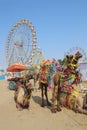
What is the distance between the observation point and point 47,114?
706 cm

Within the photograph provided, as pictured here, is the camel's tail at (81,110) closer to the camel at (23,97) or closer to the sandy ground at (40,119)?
the sandy ground at (40,119)

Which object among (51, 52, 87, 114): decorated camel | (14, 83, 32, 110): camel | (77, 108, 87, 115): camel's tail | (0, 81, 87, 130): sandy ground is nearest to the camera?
(0, 81, 87, 130): sandy ground

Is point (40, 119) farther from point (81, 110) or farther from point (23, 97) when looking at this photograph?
point (23, 97)

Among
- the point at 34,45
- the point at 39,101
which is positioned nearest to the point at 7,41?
the point at 34,45

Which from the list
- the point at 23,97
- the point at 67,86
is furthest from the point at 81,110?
the point at 23,97

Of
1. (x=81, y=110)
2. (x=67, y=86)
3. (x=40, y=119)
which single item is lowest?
(x=40, y=119)

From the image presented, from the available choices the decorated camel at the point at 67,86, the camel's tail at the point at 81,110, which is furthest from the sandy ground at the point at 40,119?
the decorated camel at the point at 67,86

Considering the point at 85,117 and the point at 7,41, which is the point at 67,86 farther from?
the point at 7,41

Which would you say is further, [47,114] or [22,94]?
[22,94]

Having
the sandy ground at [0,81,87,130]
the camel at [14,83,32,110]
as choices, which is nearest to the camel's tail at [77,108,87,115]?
the sandy ground at [0,81,87,130]

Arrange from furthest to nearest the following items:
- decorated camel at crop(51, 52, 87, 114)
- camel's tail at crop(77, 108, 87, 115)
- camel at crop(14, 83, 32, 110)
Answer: camel at crop(14, 83, 32, 110)
decorated camel at crop(51, 52, 87, 114)
camel's tail at crop(77, 108, 87, 115)

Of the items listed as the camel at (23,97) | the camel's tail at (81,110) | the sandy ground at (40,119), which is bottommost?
the sandy ground at (40,119)

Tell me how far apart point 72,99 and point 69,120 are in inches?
38.9

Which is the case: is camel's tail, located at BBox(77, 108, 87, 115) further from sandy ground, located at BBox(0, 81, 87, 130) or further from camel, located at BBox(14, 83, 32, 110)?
camel, located at BBox(14, 83, 32, 110)
